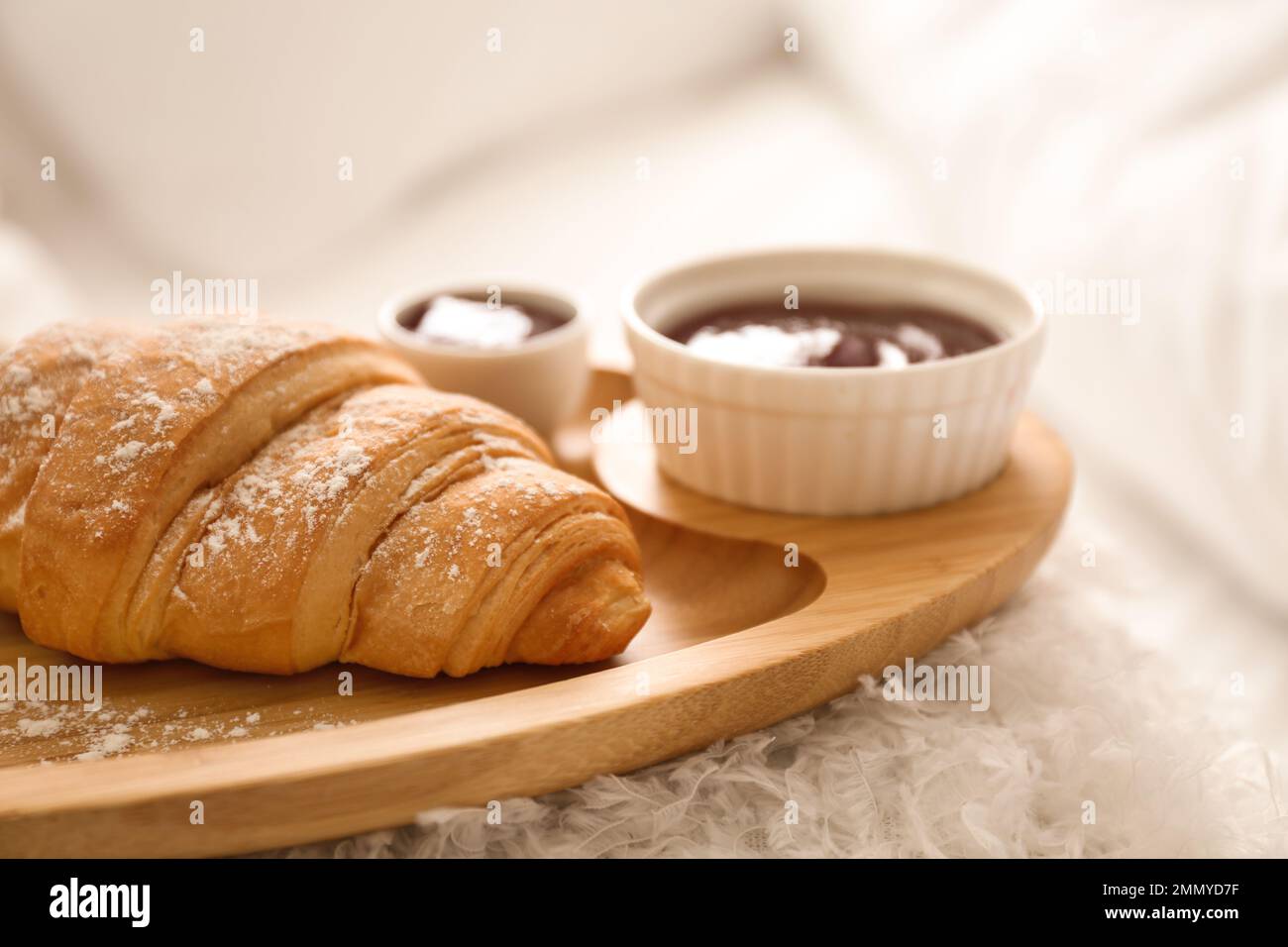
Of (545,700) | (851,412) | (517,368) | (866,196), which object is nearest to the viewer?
(545,700)

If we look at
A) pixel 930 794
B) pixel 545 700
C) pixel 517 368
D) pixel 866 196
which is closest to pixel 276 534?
pixel 545 700

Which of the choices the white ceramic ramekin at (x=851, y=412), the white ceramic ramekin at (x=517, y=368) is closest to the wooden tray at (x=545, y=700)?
the white ceramic ramekin at (x=851, y=412)

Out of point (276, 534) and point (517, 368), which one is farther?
point (517, 368)

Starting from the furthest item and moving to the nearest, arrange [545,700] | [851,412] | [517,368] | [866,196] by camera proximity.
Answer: [866,196]
[517,368]
[851,412]
[545,700]

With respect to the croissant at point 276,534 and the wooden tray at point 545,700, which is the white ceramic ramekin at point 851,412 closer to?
the wooden tray at point 545,700

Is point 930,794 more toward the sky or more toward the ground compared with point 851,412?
more toward the ground

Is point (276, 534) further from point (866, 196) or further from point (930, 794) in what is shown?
point (866, 196)

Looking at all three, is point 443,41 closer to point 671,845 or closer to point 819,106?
point 819,106
